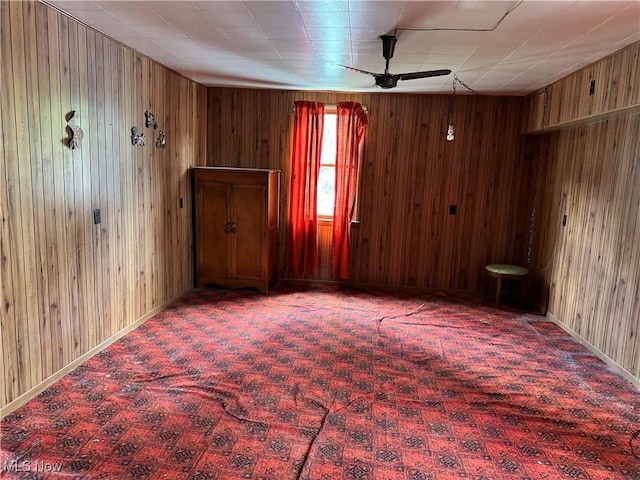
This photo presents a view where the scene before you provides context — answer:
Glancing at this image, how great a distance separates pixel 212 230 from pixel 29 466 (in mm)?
3353

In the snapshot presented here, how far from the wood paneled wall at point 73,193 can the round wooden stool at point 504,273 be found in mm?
3712

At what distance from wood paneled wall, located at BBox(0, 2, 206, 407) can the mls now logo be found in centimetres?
54

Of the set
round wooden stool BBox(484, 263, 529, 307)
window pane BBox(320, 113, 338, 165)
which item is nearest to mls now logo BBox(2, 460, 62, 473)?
window pane BBox(320, 113, 338, 165)

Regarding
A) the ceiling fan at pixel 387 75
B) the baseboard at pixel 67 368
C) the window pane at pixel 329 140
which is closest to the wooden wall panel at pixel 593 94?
the ceiling fan at pixel 387 75

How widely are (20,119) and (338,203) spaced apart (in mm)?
3623

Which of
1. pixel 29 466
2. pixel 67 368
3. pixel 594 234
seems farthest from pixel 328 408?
pixel 594 234

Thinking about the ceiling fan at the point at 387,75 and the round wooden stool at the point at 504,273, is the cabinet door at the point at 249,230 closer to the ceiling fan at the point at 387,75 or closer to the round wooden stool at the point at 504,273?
the ceiling fan at the point at 387,75

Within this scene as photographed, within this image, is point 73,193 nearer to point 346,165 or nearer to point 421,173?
point 346,165

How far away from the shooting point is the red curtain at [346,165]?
545 centimetres

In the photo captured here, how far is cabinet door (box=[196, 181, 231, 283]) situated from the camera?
205 inches

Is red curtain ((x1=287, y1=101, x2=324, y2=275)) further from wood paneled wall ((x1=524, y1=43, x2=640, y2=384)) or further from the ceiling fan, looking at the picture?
wood paneled wall ((x1=524, y1=43, x2=640, y2=384))

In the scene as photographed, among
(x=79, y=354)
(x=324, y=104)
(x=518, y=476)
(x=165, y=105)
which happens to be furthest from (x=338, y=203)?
(x=518, y=476)

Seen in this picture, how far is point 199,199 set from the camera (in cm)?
522

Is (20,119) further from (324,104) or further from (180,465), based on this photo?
(324,104)
